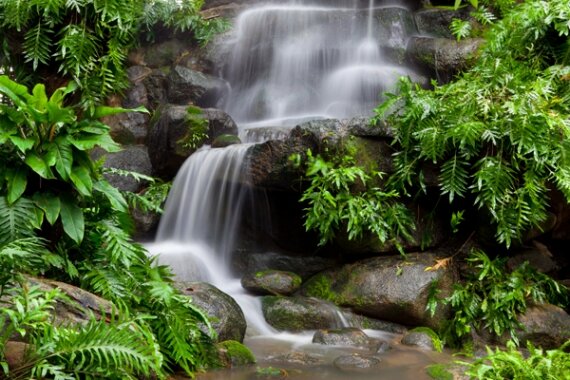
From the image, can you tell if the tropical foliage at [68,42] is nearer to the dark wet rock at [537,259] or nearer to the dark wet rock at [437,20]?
the dark wet rock at [437,20]

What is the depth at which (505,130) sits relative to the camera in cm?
555

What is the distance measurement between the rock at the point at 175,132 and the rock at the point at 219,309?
3668mm

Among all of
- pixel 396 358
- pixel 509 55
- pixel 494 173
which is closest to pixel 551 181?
pixel 494 173

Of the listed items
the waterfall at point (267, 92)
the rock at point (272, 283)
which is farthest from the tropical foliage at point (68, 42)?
the rock at point (272, 283)

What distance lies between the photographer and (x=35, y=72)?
8.00 metres

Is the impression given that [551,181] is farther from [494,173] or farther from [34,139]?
[34,139]

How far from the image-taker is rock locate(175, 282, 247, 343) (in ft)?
14.5

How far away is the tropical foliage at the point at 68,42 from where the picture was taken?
7.38m

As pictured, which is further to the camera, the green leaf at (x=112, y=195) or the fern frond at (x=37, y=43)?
the fern frond at (x=37, y=43)

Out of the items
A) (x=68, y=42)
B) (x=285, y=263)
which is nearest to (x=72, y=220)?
(x=285, y=263)

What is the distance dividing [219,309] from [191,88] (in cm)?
574

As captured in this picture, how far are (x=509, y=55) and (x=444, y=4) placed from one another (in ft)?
15.9

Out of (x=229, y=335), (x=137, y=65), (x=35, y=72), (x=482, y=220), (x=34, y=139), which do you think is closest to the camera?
(x=34, y=139)

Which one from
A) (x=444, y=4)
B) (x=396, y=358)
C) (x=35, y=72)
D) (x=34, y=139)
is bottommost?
(x=396, y=358)
